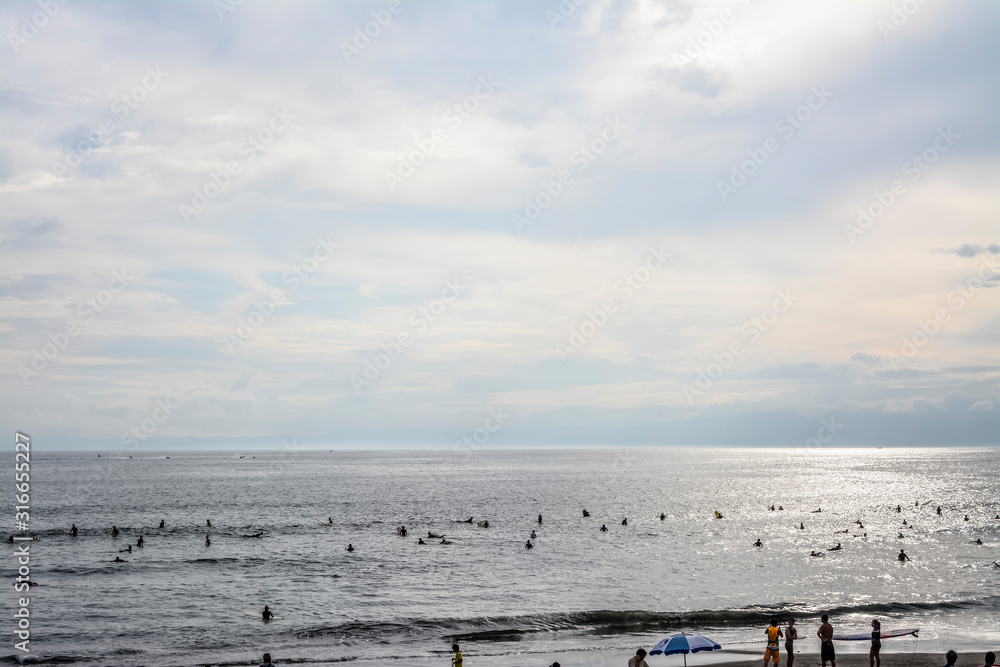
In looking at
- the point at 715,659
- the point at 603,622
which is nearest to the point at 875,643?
the point at 715,659

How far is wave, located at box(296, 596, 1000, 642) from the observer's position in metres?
38.5

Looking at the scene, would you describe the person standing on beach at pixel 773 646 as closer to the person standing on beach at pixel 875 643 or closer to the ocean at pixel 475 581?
the person standing on beach at pixel 875 643

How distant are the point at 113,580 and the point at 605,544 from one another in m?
42.8

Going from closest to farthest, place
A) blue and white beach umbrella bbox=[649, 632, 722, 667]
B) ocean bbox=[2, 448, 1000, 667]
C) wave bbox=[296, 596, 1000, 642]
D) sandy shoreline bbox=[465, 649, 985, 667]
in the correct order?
blue and white beach umbrella bbox=[649, 632, 722, 667]
sandy shoreline bbox=[465, 649, 985, 667]
ocean bbox=[2, 448, 1000, 667]
wave bbox=[296, 596, 1000, 642]

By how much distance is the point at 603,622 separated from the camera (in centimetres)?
4066

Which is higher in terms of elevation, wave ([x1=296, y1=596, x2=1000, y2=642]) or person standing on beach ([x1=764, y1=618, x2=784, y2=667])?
person standing on beach ([x1=764, y1=618, x2=784, y2=667])

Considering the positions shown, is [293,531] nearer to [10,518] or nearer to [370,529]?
[370,529]

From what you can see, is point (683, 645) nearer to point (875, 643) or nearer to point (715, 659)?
point (715, 659)

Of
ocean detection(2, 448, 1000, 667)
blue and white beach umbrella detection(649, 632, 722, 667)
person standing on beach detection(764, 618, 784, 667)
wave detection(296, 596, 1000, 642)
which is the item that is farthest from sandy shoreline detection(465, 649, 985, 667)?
blue and white beach umbrella detection(649, 632, 722, 667)

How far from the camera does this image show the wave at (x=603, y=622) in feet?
126

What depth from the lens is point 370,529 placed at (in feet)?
264

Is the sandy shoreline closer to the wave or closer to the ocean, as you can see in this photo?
the ocean


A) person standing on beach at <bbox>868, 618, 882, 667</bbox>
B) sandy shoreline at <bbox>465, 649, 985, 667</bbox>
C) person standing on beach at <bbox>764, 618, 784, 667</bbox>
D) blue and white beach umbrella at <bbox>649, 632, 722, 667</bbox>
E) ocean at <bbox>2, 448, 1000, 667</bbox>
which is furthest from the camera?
ocean at <bbox>2, 448, 1000, 667</bbox>

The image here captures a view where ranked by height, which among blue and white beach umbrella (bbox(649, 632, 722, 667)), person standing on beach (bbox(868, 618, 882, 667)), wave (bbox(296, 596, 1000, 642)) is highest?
blue and white beach umbrella (bbox(649, 632, 722, 667))
